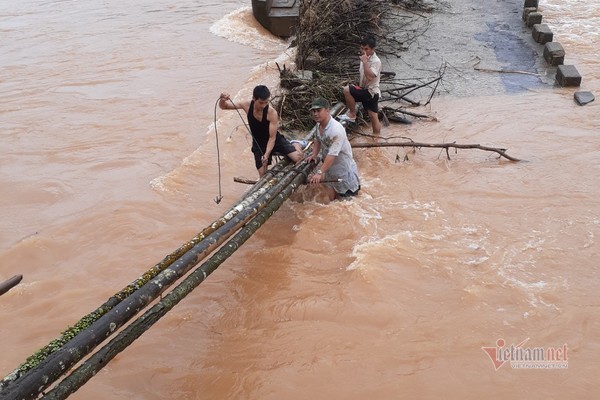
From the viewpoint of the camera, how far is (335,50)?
1033 centimetres

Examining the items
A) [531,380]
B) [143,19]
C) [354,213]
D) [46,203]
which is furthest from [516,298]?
[143,19]

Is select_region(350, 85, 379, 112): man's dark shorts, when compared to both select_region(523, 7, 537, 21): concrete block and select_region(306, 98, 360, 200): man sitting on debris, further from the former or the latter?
select_region(523, 7, 537, 21): concrete block

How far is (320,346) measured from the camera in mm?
4551

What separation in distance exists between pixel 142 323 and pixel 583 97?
25.6ft

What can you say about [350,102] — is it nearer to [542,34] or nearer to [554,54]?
[554,54]

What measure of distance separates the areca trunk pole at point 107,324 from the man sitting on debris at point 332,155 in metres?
1.53

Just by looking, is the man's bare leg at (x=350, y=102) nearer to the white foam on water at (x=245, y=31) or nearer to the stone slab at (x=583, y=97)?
the stone slab at (x=583, y=97)

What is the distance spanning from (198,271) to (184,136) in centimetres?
509

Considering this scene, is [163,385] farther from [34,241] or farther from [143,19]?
[143,19]

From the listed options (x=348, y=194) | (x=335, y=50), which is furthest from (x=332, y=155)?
(x=335, y=50)

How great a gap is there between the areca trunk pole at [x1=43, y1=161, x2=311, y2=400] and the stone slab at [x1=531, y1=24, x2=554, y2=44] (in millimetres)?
8033

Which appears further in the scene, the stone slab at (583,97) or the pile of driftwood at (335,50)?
the stone slab at (583,97)

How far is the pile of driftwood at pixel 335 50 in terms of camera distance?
8.39 m

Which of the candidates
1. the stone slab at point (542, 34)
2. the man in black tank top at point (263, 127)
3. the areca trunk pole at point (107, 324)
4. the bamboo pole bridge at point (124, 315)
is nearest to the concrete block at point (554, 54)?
the stone slab at point (542, 34)
